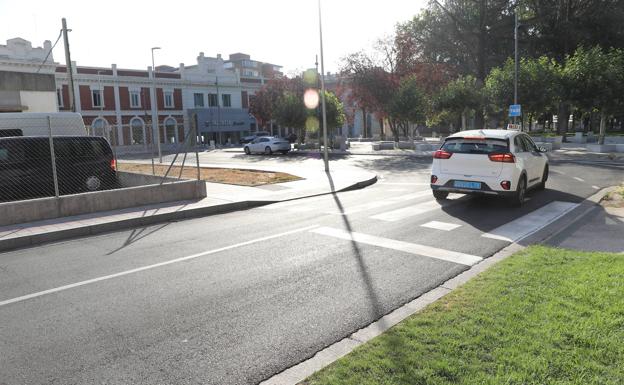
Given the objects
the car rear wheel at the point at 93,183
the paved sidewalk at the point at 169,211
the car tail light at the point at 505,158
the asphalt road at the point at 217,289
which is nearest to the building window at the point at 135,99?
the paved sidewalk at the point at 169,211

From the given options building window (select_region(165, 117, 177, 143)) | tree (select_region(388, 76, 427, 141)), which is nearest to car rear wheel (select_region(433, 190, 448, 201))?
tree (select_region(388, 76, 427, 141))

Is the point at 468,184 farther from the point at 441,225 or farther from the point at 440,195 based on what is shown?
the point at 441,225

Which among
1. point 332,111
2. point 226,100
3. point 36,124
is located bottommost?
point 36,124

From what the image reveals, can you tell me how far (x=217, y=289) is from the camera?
5.52 m

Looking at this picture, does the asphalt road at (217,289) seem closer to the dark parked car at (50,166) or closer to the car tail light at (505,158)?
the car tail light at (505,158)

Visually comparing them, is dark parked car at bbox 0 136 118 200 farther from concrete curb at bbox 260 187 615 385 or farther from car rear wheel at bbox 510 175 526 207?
car rear wheel at bbox 510 175 526 207

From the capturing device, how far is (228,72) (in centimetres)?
6469

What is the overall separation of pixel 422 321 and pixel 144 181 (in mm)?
12611

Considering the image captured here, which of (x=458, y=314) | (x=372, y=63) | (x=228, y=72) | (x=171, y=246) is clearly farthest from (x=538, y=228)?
(x=228, y=72)

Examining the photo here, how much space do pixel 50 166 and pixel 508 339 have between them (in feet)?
37.6

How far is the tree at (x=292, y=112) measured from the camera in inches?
1601

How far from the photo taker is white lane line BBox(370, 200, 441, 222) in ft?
31.5

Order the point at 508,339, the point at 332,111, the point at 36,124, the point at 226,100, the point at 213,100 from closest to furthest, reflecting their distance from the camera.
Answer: the point at 508,339, the point at 36,124, the point at 332,111, the point at 213,100, the point at 226,100

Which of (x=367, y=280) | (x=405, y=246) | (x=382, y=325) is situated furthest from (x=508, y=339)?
(x=405, y=246)
